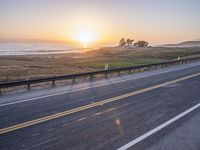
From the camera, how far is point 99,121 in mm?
9195

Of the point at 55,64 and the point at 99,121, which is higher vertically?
the point at 99,121

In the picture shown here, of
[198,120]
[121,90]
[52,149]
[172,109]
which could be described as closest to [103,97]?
[121,90]

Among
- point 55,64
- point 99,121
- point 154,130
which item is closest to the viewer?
point 154,130

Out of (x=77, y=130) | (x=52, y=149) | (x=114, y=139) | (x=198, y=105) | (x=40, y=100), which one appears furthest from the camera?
(x=40, y=100)

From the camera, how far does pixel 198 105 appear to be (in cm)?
1192

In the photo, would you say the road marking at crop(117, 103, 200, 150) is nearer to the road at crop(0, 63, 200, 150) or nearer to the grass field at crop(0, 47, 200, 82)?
the road at crop(0, 63, 200, 150)

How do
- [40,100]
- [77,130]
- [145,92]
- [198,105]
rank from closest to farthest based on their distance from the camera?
[77,130] < [198,105] < [40,100] < [145,92]

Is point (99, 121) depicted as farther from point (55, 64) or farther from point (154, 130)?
point (55, 64)

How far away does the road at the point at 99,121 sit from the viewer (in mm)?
7211

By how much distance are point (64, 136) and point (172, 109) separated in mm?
5161

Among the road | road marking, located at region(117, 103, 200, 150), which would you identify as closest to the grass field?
the road

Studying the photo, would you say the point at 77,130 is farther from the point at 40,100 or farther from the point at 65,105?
the point at 40,100

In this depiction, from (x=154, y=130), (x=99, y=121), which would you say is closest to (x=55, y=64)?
(x=99, y=121)

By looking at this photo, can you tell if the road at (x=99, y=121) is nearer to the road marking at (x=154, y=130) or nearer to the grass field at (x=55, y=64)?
the road marking at (x=154, y=130)
